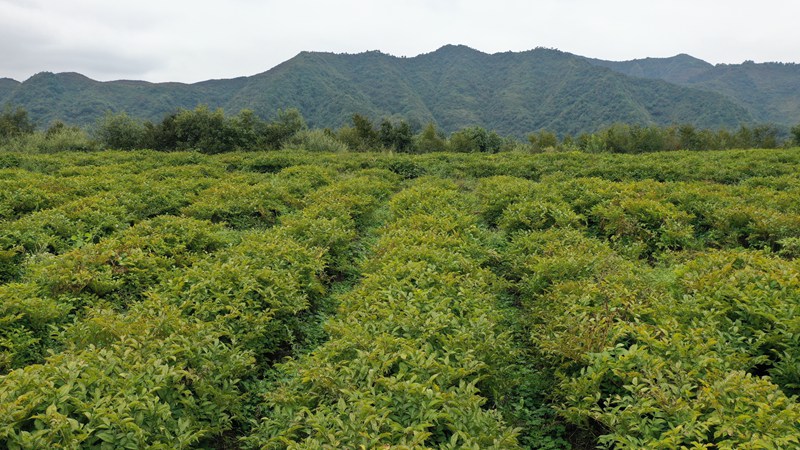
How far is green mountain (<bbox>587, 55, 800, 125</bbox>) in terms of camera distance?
106 metres

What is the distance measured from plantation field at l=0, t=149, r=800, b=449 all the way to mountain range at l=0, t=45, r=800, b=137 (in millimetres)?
65102

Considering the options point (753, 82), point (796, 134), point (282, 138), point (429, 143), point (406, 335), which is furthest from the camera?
point (753, 82)

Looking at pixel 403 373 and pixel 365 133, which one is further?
pixel 365 133

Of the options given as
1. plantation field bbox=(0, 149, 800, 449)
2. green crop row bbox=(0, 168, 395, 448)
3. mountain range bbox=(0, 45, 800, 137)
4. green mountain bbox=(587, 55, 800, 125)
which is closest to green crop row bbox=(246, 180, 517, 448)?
plantation field bbox=(0, 149, 800, 449)

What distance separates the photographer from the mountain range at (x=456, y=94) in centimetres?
7838

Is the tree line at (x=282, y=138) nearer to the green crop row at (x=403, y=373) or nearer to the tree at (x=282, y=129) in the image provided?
the tree at (x=282, y=129)

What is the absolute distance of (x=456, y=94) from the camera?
10650 centimetres

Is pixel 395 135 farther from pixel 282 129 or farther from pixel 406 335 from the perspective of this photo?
pixel 406 335

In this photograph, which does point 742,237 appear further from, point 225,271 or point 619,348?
point 225,271

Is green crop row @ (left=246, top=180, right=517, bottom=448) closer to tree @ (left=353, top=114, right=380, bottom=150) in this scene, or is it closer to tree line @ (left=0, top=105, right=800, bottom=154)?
tree line @ (left=0, top=105, right=800, bottom=154)

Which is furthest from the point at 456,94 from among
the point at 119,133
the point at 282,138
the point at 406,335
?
the point at 406,335

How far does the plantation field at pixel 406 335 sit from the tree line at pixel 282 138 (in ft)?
88.9

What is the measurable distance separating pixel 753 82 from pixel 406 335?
168 m

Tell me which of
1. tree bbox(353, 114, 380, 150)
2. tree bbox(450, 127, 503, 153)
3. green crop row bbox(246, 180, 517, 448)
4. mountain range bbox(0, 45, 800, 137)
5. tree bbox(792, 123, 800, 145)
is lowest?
green crop row bbox(246, 180, 517, 448)
